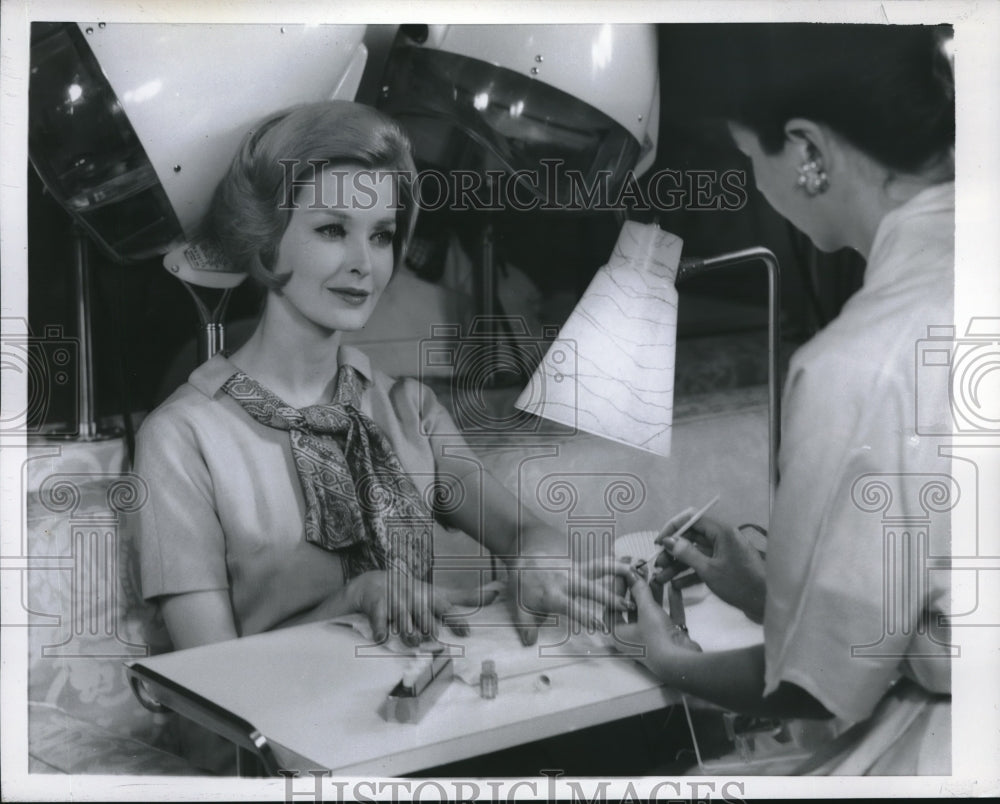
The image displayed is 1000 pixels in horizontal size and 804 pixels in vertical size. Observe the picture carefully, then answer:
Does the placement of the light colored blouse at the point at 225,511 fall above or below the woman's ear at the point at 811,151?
below

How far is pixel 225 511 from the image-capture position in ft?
5.57

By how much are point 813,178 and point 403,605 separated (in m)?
0.90

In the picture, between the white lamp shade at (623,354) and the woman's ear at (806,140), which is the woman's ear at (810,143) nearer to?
the woman's ear at (806,140)

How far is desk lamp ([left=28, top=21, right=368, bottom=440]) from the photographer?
1689mm

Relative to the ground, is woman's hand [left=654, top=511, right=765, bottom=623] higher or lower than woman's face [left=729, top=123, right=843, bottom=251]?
lower

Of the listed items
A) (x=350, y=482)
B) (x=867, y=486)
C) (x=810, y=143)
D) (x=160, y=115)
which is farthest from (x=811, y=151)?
(x=160, y=115)

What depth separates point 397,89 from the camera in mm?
1723

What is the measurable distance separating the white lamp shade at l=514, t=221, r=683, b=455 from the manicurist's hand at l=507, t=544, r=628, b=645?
0.21 m

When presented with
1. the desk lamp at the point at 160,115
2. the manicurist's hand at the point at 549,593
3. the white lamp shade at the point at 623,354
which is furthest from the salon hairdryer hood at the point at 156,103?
the manicurist's hand at the point at 549,593

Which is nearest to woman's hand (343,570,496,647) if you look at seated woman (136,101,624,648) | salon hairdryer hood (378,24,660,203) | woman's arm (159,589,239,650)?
seated woman (136,101,624,648)

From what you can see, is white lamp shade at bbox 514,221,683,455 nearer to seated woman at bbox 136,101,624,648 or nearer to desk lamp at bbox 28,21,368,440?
seated woman at bbox 136,101,624,648

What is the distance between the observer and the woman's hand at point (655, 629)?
175 cm

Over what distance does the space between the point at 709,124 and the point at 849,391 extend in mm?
461

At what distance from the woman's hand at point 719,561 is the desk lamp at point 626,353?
98 mm
